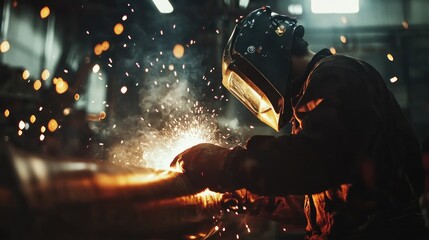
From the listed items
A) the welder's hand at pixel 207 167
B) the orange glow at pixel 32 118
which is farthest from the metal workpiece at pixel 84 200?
the orange glow at pixel 32 118

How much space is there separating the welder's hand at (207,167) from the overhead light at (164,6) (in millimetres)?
4867

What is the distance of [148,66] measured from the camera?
18.0ft

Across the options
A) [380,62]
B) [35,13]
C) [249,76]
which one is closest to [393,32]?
[380,62]

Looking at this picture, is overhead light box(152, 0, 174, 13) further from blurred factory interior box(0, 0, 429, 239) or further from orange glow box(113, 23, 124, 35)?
orange glow box(113, 23, 124, 35)

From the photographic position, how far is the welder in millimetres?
1910

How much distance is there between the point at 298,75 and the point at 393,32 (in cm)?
846

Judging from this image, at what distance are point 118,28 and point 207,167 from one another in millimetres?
5591

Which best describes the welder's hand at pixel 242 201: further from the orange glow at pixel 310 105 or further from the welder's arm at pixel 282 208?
the orange glow at pixel 310 105

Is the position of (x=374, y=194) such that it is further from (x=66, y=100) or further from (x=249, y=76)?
(x=66, y=100)

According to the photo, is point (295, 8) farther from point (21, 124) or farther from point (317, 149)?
point (317, 149)

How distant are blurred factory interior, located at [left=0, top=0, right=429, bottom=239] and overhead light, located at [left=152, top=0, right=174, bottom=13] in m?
0.03

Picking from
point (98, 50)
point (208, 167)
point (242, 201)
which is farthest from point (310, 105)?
point (98, 50)

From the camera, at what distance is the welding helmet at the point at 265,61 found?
251 centimetres

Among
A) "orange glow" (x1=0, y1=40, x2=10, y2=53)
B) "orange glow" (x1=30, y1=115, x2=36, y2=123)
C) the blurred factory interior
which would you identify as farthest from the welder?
"orange glow" (x1=0, y1=40, x2=10, y2=53)
